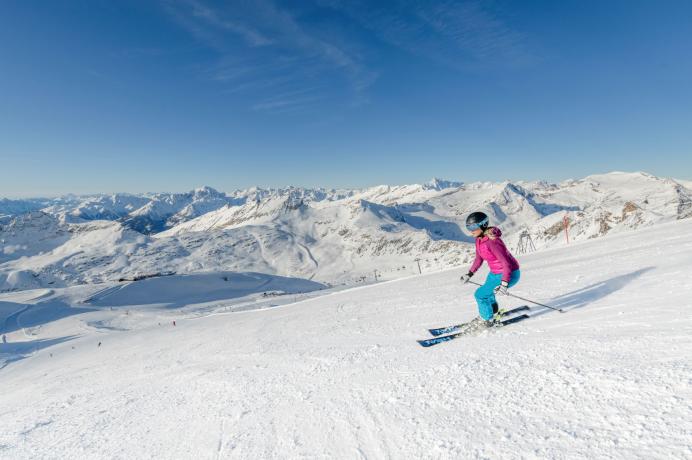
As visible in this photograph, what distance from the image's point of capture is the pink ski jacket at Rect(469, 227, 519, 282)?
6.57 metres

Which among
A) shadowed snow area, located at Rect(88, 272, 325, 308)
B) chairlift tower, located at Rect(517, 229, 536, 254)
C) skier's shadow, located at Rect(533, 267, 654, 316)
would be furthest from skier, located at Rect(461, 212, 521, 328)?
chairlift tower, located at Rect(517, 229, 536, 254)

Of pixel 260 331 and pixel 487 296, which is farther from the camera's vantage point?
pixel 260 331

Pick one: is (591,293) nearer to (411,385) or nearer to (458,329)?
(458,329)

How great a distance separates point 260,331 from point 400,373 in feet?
20.9

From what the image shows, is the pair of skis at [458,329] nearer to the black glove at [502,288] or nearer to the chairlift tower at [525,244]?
the black glove at [502,288]

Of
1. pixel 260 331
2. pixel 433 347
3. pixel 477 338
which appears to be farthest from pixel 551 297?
pixel 260 331

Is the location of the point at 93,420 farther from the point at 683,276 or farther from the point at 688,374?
the point at 683,276

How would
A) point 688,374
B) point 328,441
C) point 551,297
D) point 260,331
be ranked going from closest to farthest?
point 688,374
point 328,441
point 551,297
point 260,331

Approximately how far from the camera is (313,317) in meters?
11.1

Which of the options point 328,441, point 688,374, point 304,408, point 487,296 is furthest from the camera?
point 487,296

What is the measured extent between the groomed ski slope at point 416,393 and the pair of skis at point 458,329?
295mm

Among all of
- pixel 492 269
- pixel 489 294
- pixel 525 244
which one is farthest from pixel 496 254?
pixel 525 244

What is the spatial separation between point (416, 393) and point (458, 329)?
2.89m

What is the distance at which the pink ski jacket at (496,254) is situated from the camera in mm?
6570
